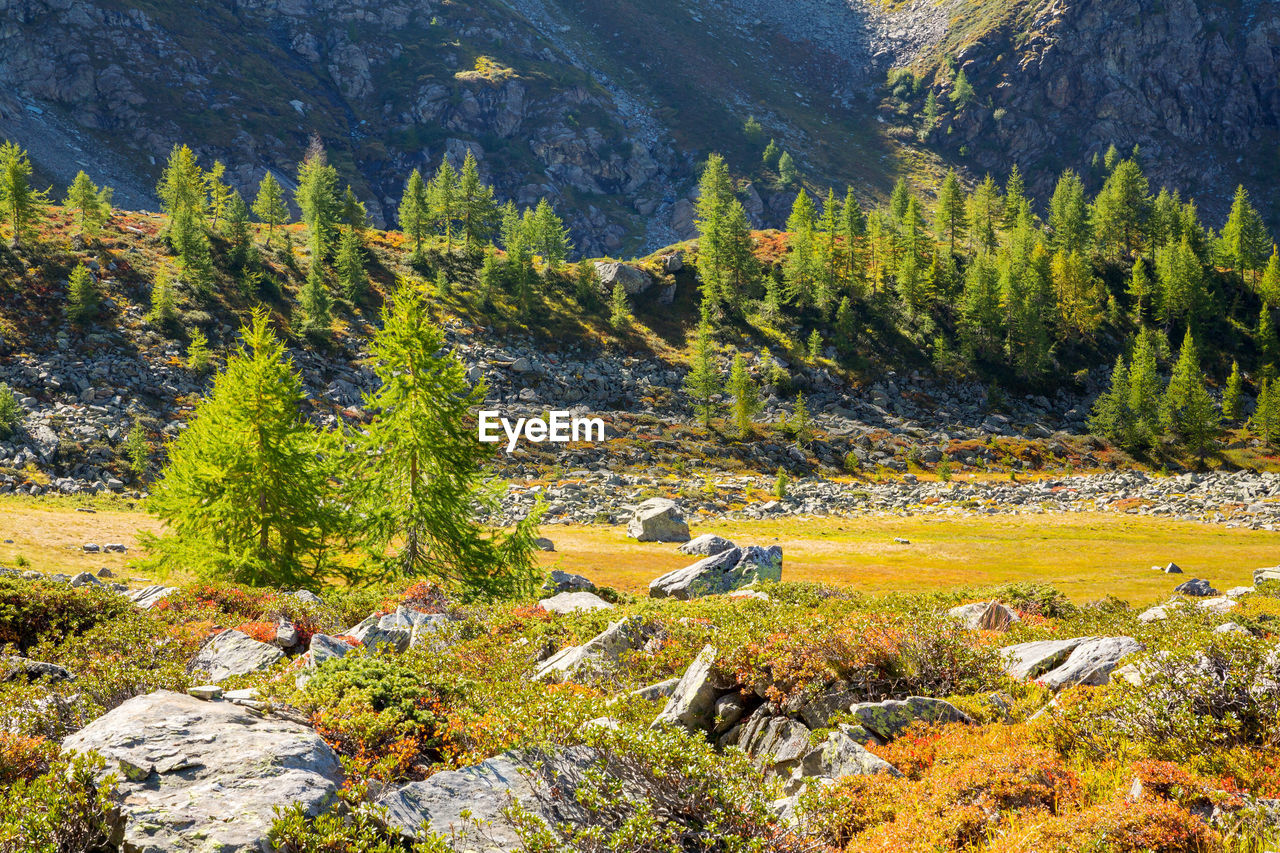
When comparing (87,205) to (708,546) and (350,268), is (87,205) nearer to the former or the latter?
(350,268)

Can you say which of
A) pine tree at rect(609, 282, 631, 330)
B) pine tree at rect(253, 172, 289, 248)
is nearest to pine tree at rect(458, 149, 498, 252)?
pine tree at rect(609, 282, 631, 330)

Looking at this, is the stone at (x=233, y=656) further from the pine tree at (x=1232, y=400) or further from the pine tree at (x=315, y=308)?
the pine tree at (x=1232, y=400)

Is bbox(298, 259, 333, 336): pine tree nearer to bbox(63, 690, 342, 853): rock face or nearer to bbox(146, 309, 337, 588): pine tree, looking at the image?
bbox(146, 309, 337, 588): pine tree

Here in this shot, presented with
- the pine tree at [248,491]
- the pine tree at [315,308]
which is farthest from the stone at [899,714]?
the pine tree at [315,308]

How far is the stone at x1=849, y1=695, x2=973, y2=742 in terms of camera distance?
30.5ft

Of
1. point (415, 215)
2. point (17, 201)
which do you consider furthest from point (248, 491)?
point (415, 215)

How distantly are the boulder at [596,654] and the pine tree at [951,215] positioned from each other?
11065 cm

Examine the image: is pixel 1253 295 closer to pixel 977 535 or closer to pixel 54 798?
Result: pixel 977 535

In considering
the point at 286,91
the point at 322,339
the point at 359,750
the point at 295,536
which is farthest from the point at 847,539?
the point at 286,91

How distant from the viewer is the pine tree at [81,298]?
62138 millimetres

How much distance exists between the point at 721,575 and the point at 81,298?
222ft

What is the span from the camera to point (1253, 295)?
352 feet

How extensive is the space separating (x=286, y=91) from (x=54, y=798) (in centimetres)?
23438

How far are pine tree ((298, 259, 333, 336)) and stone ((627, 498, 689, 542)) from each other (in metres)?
44.5
